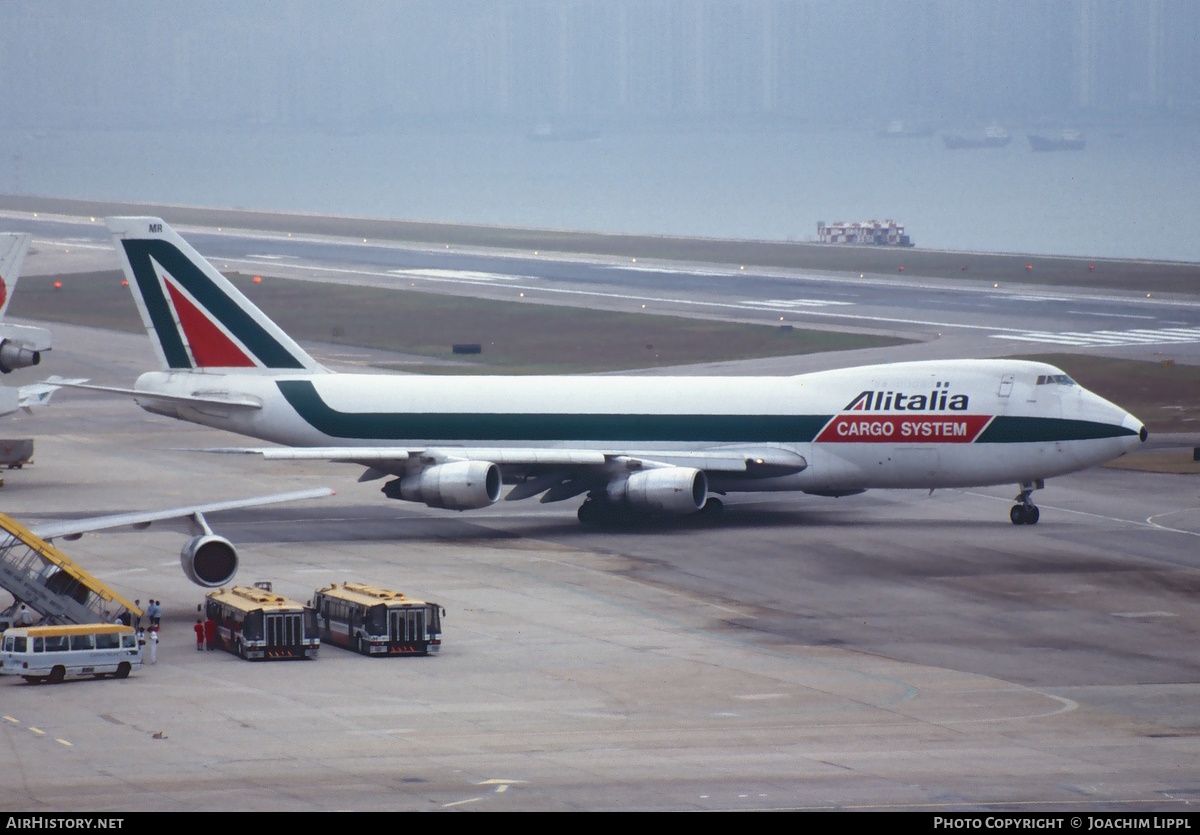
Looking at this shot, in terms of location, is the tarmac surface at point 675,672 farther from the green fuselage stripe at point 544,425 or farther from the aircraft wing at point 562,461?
the green fuselage stripe at point 544,425

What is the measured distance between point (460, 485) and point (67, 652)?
64.0ft

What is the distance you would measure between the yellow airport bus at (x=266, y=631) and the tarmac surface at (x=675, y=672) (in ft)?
2.83

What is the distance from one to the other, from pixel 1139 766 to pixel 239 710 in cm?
1602

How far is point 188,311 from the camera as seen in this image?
60375mm

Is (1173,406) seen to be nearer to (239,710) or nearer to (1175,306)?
(1175,306)

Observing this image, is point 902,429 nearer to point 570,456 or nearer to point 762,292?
point 570,456

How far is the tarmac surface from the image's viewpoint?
27625 millimetres

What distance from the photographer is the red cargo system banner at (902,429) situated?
5588cm

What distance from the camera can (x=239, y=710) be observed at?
1300 inches

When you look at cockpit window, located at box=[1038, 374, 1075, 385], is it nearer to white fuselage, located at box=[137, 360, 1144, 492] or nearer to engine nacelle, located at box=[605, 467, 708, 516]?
white fuselage, located at box=[137, 360, 1144, 492]

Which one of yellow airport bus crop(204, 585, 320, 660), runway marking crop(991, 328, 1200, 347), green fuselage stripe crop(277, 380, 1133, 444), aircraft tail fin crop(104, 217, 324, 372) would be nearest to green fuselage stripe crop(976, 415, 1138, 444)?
green fuselage stripe crop(277, 380, 1133, 444)

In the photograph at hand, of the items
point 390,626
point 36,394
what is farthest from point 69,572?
point 36,394

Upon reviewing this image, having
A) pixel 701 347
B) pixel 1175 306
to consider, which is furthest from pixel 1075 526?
pixel 1175 306

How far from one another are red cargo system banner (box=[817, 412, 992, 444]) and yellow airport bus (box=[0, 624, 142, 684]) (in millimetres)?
Answer: 26821
